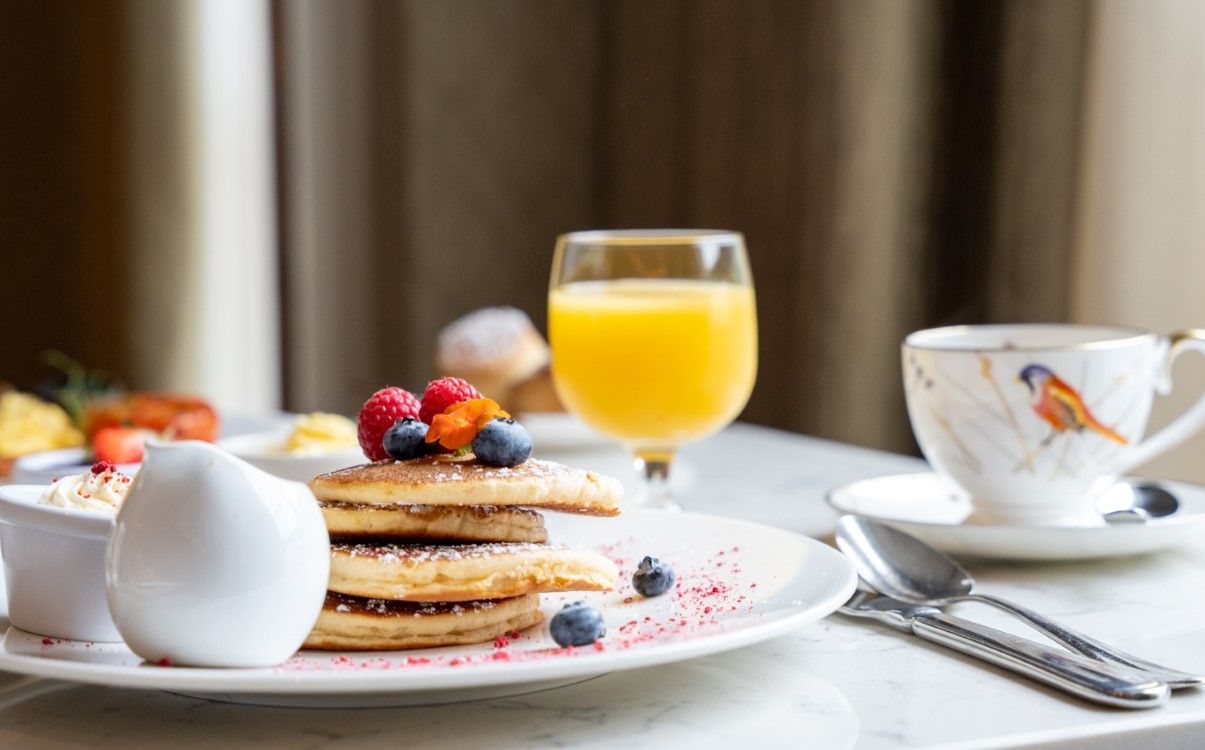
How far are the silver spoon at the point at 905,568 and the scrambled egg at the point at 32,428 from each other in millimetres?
1272

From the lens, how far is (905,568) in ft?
3.63

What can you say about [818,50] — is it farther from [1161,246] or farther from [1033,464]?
[1033,464]

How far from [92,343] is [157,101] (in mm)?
982

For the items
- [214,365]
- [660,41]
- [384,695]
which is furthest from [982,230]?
[214,365]

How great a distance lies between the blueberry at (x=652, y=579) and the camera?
102cm

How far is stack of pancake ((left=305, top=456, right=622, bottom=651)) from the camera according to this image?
89 cm

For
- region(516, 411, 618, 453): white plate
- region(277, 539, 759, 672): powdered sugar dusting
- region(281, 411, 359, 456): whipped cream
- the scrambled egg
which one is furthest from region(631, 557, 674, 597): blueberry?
the scrambled egg

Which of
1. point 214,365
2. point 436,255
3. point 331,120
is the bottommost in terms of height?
point 214,365

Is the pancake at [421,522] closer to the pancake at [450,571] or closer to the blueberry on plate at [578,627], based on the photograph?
the pancake at [450,571]

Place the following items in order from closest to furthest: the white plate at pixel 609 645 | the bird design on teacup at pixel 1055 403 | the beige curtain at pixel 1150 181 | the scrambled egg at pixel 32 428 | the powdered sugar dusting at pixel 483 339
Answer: the white plate at pixel 609 645
the bird design on teacup at pixel 1055 403
the scrambled egg at pixel 32 428
the powdered sugar dusting at pixel 483 339
the beige curtain at pixel 1150 181

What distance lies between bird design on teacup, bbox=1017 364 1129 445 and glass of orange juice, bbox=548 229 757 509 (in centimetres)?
40

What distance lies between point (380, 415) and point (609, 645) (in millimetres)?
331

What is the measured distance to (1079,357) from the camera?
125 centimetres

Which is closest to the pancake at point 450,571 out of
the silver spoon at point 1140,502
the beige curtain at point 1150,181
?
the silver spoon at point 1140,502
